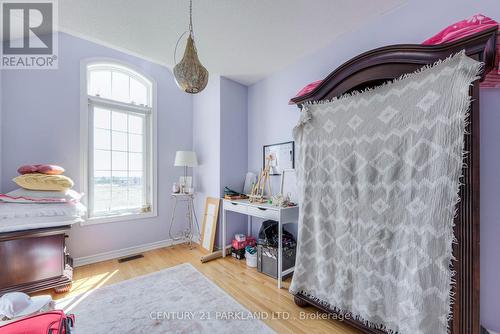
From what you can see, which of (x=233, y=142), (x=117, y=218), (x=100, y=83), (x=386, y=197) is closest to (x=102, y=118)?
(x=100, y=83)

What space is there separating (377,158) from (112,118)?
10.9 feet

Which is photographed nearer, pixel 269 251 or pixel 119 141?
pixel 269 251

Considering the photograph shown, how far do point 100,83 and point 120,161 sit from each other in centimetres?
111

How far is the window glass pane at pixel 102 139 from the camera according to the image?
283cm

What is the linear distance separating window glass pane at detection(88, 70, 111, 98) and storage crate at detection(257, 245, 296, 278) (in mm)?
2979

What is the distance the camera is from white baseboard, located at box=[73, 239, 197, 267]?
2.62 meters

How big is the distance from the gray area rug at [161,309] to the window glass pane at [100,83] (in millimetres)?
A: 2447

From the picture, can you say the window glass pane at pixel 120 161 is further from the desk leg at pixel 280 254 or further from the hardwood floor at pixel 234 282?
the desk leg at pixel 280 254

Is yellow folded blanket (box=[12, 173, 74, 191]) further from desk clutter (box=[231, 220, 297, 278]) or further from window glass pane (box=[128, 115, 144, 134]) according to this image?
desk clutter (box=[231, 220, 297, 278])

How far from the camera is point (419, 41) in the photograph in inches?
66.6

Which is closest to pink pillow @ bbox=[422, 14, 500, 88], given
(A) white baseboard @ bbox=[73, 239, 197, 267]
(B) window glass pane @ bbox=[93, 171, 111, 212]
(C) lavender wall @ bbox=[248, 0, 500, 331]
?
(C) lavender wall @ bbox=[248, 0, 500, 331]

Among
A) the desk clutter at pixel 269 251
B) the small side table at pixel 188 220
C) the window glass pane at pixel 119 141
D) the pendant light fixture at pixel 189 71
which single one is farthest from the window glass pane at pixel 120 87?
the desk clutter at pixel 269 251

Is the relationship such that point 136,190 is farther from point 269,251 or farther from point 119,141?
point 269,251

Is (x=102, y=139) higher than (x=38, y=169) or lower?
higher
